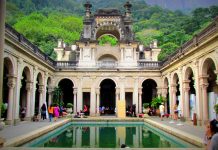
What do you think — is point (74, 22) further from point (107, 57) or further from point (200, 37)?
point (200, 37)

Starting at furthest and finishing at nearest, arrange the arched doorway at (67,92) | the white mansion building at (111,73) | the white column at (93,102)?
the arched doorway at (67,92)
the white column at (93,102)
the white mansion building at (111,73)

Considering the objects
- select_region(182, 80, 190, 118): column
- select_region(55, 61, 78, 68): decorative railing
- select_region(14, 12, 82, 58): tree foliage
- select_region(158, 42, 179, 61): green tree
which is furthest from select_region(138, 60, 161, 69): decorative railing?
select_region(14, 12, 82, 58): tree foliage

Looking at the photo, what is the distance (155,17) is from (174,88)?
55.3m

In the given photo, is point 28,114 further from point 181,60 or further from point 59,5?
point 59,5

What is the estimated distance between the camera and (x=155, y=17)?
73438 millimetres

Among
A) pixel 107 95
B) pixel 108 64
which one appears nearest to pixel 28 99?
pixel 108 64

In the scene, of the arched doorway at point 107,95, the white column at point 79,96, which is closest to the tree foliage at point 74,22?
the arched doorway at point 107,95

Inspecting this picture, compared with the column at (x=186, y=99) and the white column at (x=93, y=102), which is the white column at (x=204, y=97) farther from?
the white column at (x=93, y=102)

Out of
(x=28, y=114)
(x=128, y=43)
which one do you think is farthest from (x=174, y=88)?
(x=28, y=114)

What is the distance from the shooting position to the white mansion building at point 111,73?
15125mm

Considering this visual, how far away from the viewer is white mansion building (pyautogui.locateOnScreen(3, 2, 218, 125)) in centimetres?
1512

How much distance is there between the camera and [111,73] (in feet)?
82.2

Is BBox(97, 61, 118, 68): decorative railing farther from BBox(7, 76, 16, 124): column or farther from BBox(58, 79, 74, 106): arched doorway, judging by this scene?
BBox(7, 76, 16, 124): column

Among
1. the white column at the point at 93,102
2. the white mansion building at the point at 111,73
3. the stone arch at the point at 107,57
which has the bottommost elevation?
the white column at the point at 93,102
